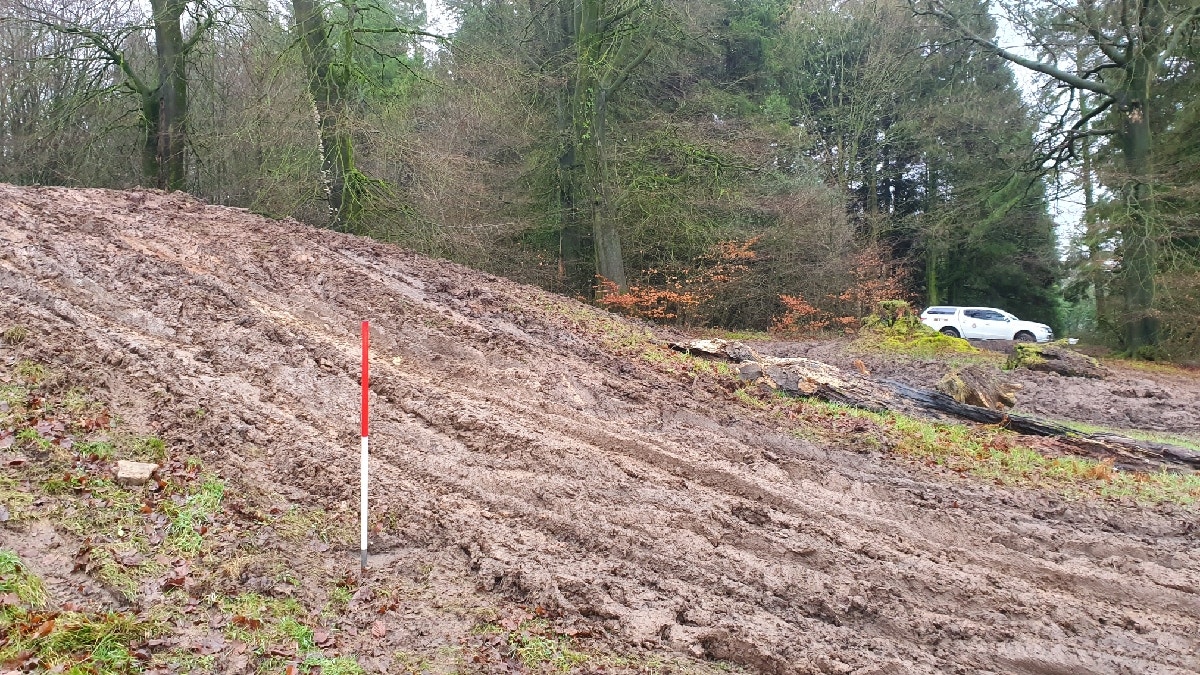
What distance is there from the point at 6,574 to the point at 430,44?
45.3 feet

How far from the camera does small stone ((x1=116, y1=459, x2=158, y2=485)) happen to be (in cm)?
480

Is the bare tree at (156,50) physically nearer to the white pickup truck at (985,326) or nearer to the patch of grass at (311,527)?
the patch of grass at (311,527)

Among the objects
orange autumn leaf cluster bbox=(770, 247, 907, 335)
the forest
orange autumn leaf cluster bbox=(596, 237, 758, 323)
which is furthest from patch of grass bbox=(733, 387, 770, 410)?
orange autumn leaf cluster bbox=(770, 247, 907, 335)

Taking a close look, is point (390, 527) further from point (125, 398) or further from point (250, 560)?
point (125, 398)

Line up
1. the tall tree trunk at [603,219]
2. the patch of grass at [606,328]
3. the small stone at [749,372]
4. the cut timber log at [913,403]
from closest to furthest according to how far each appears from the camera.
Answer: the cut timber log at [913,403], the small stone at [749,372], the patch of grass at [606,328], the tall tree trunk at [603,219]

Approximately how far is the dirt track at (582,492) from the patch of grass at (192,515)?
7.4 inches

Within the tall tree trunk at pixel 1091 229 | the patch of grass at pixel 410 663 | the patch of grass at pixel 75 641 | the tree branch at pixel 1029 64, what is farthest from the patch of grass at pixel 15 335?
the tall tree trunk at pixel 1091 229

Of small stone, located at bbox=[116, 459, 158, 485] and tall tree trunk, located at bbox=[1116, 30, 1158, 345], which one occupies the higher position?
tall tree trunk, located at bbox=[1116, 30, 1158, 345]

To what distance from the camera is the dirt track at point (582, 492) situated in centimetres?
452

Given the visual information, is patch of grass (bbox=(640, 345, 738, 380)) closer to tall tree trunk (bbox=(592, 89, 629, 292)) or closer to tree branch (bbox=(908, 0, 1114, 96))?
tall tree trunk (bbox=(592, 89, 629, 292))

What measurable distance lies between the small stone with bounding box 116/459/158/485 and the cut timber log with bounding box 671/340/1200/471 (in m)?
7.26

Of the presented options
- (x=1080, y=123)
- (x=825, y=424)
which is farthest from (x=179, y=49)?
(x=1080, y=123)

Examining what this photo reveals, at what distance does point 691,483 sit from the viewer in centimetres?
640

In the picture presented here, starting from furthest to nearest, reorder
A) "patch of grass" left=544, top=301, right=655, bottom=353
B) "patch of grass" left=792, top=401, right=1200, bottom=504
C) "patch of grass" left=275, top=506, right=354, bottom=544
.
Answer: "patch of grass" left=544, top=301, right=655, bottom=353, "patch of grass" left=792, top=401, right=1200, bottom=504, "patch of grass" left=275, top=506, right=354, bottom=544
